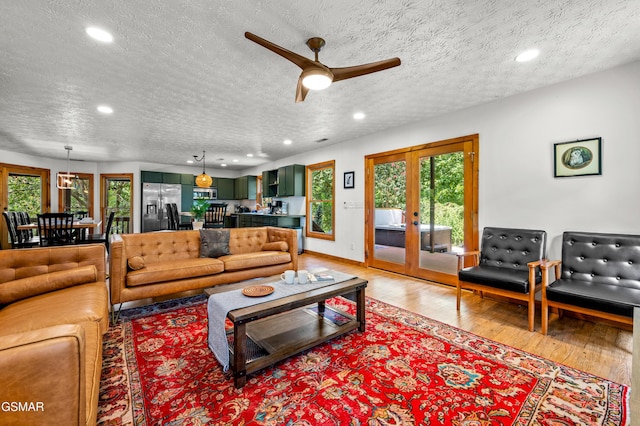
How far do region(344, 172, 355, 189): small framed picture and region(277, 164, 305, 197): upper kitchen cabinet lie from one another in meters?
1.47

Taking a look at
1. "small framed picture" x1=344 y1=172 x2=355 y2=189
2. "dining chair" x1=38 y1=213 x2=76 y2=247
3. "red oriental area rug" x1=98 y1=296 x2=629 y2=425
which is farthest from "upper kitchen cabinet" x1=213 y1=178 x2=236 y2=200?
"red oriental area rug" x1=98 y1=296 x2=629 y2=425

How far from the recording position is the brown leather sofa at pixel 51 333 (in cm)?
82

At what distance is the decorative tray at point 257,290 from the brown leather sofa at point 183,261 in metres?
1.35

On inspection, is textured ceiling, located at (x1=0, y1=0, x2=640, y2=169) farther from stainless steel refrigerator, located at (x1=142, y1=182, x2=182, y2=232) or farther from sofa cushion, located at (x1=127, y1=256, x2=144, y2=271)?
stainless steel refrigerator, located at (x1=142, y1=182, x2=182, y2=232)

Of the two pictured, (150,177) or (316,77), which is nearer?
(316,77)

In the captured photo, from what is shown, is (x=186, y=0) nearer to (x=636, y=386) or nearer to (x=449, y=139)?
(x=636, y=386)

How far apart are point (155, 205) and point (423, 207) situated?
7618 millimetres

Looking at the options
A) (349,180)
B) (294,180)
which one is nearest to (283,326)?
(349,180)

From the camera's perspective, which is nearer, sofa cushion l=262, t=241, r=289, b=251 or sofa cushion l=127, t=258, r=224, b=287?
sofa cushion l=127, t=258, r=224, b=287

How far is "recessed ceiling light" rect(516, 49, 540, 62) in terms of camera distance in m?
2.42

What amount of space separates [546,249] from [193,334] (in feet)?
12.5

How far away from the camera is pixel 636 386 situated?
0.99m

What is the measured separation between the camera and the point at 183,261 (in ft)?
11.0

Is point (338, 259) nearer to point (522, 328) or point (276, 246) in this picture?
point (276, 246)
